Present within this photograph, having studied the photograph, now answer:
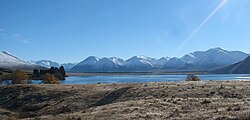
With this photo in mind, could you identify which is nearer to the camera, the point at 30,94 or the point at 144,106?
the point at 144,106

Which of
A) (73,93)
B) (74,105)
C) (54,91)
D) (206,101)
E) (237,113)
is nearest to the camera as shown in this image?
(237,113)

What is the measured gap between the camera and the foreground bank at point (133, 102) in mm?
29041

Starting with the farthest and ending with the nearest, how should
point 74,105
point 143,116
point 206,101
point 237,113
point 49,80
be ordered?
point 49,80 → point 74,105 → point 206,101 → point 143,116 → point 237,113

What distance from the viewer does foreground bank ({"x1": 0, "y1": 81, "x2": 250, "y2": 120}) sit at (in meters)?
29.0

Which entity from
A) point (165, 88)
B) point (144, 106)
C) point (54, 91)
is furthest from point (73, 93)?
point (144, 106)

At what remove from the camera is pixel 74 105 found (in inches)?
1858

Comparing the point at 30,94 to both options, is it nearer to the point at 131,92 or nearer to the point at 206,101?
the point at 131,92

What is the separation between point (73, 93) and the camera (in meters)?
58.2

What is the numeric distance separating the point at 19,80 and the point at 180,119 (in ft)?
400

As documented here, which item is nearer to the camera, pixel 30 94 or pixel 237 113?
pixel 237 113

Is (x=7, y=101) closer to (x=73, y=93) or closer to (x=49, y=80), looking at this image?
(x=73, y=93)

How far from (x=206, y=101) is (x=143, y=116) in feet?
29.4

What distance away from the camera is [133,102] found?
39.1 metres

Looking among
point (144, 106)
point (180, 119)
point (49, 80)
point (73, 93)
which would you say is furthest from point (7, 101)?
point (49, 80)
